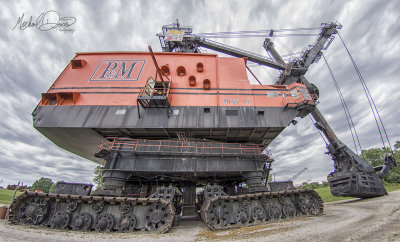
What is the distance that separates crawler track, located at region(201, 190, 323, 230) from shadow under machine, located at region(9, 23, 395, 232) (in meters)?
0.04

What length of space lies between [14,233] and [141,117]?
6405 millimetres

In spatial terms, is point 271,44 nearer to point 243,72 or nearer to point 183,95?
point 243,72

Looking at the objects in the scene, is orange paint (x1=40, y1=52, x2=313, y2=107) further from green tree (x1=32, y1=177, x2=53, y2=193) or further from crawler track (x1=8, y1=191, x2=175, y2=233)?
green tree (x1=32, y1=177, x2=53, y2=193)

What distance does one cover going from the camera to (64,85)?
10477 mm

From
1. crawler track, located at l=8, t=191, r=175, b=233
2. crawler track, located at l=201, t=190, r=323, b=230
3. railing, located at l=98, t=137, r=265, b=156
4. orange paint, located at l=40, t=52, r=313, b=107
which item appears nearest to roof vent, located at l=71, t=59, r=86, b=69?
orange paint, located at l=40, t=52, r=313, b=107

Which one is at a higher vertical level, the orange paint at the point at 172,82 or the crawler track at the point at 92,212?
the orange paint at the point at 172,82

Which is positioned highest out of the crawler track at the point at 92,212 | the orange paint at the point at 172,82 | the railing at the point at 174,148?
the orange paint at the point at 172,82

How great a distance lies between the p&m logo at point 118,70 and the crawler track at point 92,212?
301 inches

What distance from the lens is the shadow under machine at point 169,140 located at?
6234 millimetres

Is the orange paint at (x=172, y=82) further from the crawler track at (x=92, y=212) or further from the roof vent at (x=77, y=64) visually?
the crawler track at (x=92, y=212)

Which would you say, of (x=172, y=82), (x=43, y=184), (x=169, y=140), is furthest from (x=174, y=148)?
(x=43, y=184)

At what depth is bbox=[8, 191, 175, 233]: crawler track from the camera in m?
5.91

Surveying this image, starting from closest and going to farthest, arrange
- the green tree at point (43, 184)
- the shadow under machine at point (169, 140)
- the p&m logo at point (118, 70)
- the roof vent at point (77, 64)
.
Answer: the shadow under machine at point (169, 140) < the p&m logo at point (118, 70) < the roof vent at point (77, 64) < the green tree at point (43, 184)

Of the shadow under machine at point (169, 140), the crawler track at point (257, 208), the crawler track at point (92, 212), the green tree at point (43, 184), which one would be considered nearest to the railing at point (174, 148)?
the shadow under machine at point (169, 140)
